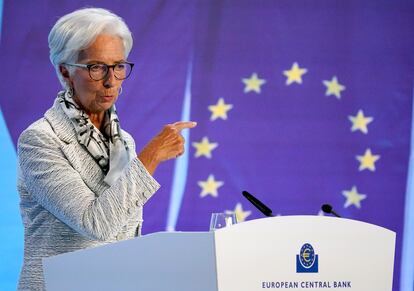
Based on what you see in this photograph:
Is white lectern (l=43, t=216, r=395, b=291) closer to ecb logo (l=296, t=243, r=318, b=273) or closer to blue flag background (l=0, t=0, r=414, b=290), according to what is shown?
ecb logo (l=296, t=243, r=318, b=273)

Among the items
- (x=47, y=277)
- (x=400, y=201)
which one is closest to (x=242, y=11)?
(x=400, y=201)

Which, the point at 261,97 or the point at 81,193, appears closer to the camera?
the point at 81,193

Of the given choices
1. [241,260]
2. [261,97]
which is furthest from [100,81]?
[261,97]

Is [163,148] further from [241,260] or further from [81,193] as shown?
[241,260]

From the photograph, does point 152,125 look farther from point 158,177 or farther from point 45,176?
point 45,176

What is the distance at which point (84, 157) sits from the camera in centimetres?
206

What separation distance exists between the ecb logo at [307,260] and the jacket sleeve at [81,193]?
451 mm

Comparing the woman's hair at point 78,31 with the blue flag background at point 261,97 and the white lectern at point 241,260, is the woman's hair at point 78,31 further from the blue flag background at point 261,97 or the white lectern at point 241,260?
the blue flag background at point 261,97

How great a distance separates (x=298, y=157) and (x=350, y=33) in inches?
25.0

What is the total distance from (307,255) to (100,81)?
81 cm

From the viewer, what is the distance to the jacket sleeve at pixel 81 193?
1846 mm

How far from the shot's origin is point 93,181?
204cm

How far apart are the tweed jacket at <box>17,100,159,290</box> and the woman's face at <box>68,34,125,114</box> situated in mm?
81

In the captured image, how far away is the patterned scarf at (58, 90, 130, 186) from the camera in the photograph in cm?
207
